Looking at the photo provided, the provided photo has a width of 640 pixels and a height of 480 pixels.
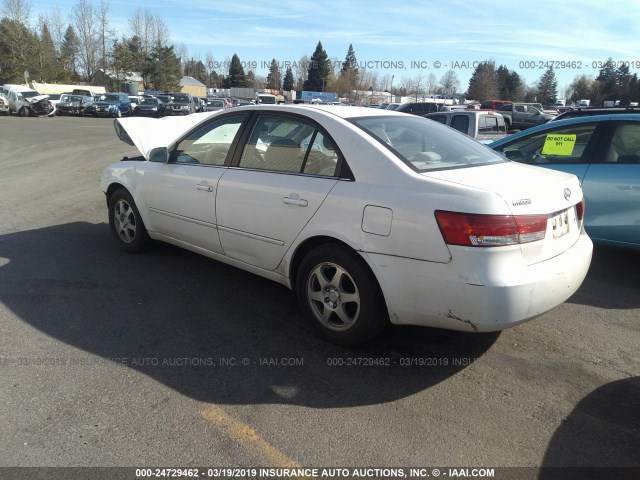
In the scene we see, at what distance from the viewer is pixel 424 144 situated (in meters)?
3.45

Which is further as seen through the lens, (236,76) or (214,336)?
(236,76)

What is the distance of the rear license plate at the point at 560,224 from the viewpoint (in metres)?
2.96

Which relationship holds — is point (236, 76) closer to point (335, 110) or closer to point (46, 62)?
point (46, 62)

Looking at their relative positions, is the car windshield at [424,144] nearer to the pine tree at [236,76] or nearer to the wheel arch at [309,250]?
the wheel arch at [309,250]

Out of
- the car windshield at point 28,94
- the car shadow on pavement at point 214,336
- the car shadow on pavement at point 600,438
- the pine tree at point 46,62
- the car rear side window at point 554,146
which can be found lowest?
the car shadow on pavement at point 214,336

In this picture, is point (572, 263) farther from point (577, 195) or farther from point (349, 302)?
point (349, 302)

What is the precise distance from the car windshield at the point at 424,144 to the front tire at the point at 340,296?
0.76 metres

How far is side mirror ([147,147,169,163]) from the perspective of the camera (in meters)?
4.51

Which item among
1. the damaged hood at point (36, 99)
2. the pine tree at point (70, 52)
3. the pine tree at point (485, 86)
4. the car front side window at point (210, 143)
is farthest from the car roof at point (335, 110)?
the pine tree at point (70, 52)

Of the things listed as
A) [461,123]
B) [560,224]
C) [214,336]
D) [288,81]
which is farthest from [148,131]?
[288,81]

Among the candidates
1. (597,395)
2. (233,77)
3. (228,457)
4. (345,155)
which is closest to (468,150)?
(345,155)

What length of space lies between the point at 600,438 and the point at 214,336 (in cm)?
245

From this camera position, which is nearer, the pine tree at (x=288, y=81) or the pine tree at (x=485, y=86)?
the pine tree at (x=485, y=86)

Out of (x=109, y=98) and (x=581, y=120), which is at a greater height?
(x=581, y=120)
